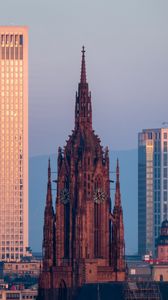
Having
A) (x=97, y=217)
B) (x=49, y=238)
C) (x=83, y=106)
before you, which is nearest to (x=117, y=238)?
(x=97, y=217)

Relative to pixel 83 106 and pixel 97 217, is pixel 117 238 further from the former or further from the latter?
pixel 83 106

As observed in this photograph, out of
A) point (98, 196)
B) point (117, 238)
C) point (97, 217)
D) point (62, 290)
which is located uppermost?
point (98, 196)

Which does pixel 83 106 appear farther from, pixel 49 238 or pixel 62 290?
pixel 62 290

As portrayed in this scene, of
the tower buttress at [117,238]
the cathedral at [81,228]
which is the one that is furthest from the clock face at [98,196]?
the tower buttress at [117,238]

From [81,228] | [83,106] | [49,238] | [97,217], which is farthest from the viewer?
[83,106]

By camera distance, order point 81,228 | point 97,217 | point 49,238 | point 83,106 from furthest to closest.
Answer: point 83,106 → point 49,238 → point 97,217 → point 81,228

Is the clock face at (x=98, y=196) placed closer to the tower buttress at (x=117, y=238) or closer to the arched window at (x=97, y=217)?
the arched window at (x=97, y=217)

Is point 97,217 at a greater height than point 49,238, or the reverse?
point 97,217

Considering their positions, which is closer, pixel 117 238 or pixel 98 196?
pixel 98 196
